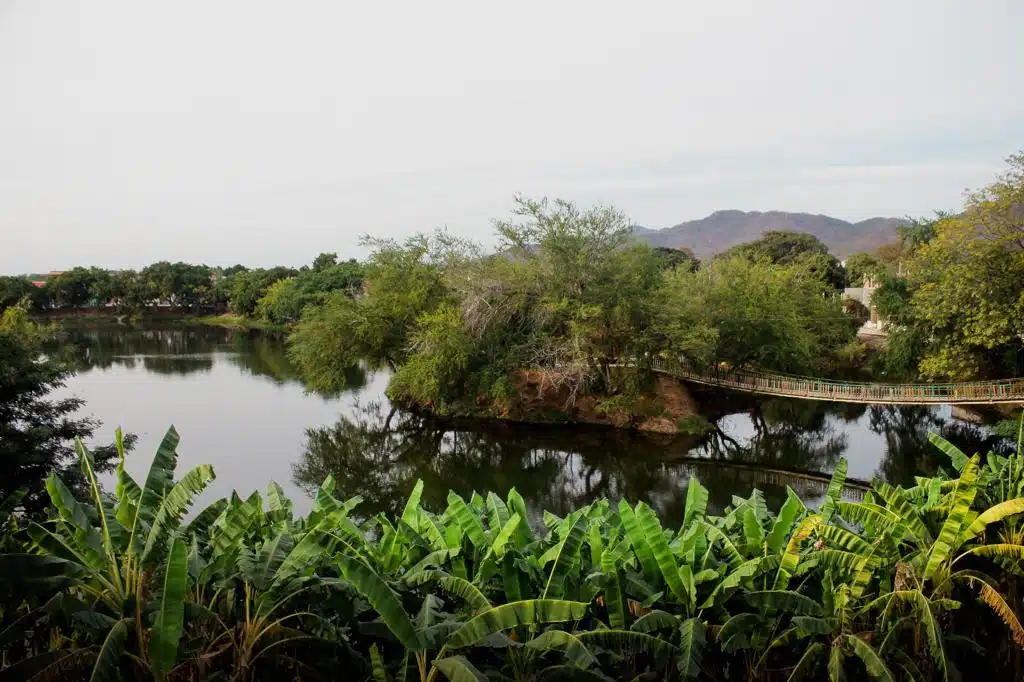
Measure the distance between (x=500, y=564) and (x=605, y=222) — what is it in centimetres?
1686

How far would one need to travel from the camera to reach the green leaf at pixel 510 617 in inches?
163

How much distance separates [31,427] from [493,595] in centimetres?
840

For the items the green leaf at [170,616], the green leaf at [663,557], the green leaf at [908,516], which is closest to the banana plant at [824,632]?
the green leaf at [663,557]

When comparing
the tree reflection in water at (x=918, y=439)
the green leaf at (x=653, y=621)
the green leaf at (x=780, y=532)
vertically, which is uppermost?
the green leaf at (x=780, y=532)

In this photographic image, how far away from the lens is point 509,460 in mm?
17938

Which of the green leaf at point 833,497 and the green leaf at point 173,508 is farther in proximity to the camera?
the green leaf at point 833,497

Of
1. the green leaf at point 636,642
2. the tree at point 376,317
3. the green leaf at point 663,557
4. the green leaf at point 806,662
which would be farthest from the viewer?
the tree at point 376,317

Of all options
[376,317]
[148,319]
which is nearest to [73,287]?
[148,319]

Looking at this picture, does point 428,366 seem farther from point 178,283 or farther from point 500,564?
point 178,283

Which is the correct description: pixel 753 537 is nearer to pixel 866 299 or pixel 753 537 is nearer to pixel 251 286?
pixel 866 299

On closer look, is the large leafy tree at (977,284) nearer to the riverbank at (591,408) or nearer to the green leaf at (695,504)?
the riverbank at (591,408)

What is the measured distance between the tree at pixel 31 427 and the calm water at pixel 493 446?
142cm

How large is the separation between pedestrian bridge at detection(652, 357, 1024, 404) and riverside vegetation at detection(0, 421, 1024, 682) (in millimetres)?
13694

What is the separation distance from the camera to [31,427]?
31.9 ft
